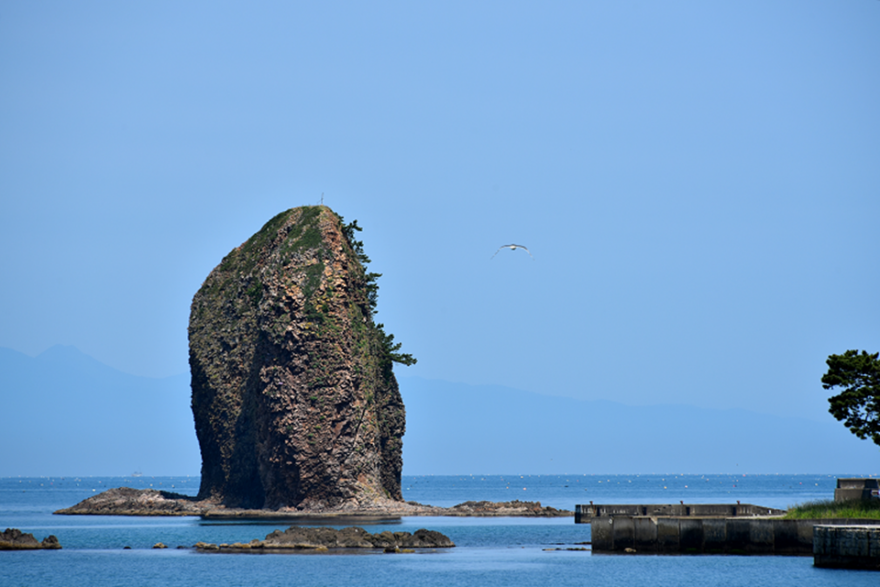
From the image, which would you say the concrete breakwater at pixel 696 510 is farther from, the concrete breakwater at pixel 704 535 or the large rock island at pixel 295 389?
the large rock island at pixel 295 389

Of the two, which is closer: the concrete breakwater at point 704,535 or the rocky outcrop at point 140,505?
the concrete breakwater at point 704,535

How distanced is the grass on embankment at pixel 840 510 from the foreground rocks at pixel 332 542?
84.5 feet

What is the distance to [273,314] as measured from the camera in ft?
361

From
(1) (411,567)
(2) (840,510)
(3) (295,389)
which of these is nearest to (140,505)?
(3) (295,389)

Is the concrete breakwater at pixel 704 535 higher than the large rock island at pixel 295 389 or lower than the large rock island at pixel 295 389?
lower

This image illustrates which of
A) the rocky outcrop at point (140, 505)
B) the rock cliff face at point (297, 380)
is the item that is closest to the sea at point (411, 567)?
the rock cliff face at point (297, 380)

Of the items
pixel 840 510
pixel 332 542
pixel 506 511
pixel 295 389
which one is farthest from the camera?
pixel 506 511

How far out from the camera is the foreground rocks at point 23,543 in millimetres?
76875

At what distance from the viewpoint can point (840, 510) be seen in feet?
196

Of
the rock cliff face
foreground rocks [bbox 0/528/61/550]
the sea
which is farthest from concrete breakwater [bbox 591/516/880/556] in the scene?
the rock cliff face

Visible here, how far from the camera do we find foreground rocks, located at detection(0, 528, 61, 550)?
76875 mm

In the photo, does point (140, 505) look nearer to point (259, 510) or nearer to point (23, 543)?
point (259, 510)

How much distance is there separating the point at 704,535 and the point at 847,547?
11898mm

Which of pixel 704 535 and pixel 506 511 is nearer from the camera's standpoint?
pixel 704 535
